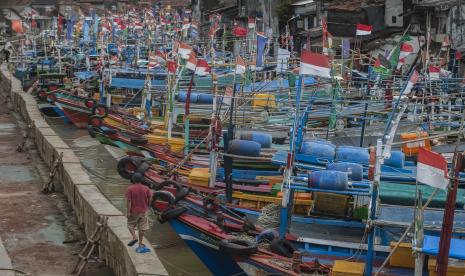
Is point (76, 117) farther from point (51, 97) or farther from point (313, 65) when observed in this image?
point (313, 65)

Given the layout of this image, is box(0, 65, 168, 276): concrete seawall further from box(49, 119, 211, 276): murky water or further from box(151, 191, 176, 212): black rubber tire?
box(49, 119, 211, 276): murky water

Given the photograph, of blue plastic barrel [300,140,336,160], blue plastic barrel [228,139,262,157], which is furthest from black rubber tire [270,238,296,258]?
blue plastic barrel [228,139,262,157]

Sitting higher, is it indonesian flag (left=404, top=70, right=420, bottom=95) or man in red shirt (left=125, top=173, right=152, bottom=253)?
indonesian flag (left=404, top=70, right=420, bottom=95)

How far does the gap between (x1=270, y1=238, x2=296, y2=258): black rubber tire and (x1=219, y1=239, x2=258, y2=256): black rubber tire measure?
34 centimetres

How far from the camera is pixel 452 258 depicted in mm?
9406

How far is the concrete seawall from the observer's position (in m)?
10.8

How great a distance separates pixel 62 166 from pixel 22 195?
4.70ft

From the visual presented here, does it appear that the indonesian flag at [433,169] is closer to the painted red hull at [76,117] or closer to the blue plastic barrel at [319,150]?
the blue plastic barrel at [319,150]

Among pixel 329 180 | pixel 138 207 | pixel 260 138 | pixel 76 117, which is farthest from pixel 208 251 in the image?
pixel 76 117

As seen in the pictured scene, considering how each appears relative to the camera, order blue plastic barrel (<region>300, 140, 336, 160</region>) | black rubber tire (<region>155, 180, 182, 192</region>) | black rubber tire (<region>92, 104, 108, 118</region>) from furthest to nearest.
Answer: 1. black rubber tire (<region>92, 104, 108, 118</region>)
2. black rubber tire (<region>155, 180, 182, 192</region>)
3. blue plastic barrel (<region>300, 140, 336, 160</region>)

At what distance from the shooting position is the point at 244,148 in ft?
51.7

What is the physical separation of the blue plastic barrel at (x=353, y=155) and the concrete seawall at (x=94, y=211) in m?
4.51

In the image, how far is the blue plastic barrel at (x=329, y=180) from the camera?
40.9 feet

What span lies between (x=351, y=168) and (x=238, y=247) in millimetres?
2778
